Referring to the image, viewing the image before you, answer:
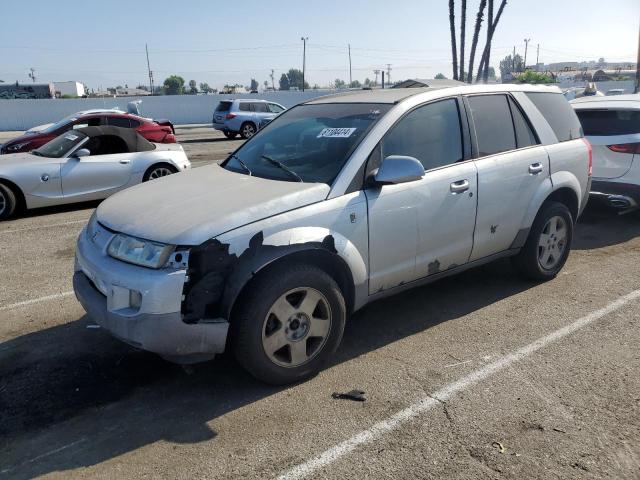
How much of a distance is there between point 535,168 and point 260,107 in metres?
21.2

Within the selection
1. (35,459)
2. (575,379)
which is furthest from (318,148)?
(35,459)

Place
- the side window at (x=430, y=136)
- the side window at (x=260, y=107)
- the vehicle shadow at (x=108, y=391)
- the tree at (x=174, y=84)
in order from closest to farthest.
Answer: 1. the vehicle shadow at (x=108, y=391)
2. the side window at (x=430, y=136)
3. the side window at (x=260, y=107)
4. the tree at (x=174, y=84)

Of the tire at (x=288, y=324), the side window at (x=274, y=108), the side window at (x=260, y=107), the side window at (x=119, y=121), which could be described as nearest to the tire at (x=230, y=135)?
the side window at (x=260, y=107)

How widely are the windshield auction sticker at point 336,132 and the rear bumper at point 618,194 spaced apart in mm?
4680

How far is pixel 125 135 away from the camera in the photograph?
9.27 meters

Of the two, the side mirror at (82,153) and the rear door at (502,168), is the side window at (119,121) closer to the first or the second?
the side mirror at (82,153)

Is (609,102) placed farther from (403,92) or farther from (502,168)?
(403,92)

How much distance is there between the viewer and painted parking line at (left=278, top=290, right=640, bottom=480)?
277cm

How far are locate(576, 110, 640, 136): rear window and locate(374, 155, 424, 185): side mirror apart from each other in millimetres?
4862

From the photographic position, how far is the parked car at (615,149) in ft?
23.0

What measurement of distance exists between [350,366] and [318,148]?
→ 157 cm

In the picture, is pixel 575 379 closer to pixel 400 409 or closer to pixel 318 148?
pixel 400 409

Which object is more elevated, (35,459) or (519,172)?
(519,172)

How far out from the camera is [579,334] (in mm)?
4156
